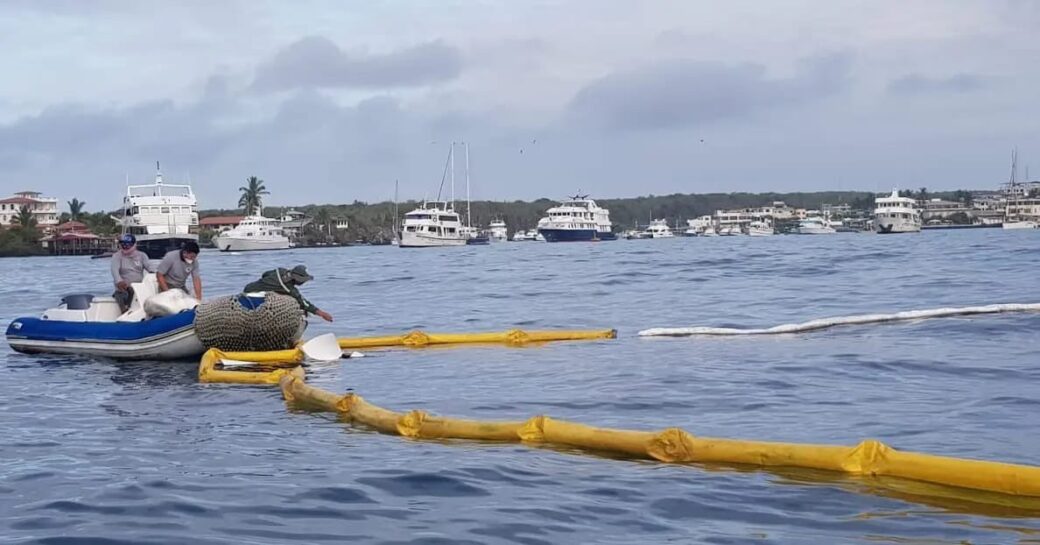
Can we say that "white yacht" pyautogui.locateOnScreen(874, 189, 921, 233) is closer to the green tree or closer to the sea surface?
the green tree

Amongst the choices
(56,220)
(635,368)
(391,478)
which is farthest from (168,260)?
(56,220)

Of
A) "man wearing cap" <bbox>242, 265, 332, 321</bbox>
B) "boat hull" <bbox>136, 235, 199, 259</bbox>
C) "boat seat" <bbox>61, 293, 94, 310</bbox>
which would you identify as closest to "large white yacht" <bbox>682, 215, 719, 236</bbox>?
"boat hull" <bbox>136, 235, 199, 259</bbox>

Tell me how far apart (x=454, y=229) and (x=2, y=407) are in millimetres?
102335

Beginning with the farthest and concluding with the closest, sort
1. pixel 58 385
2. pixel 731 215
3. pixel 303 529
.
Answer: pixel 731 215
pixel 58 385
pixel 303 529

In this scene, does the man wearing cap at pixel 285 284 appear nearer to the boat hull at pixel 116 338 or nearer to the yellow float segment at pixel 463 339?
the boat hull at pixel 116 338

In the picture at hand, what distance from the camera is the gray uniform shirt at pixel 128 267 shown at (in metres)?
17.5

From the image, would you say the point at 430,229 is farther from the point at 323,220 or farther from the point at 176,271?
the point at 176,271

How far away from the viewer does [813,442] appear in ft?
31.0

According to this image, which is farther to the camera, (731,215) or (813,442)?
(731,215)

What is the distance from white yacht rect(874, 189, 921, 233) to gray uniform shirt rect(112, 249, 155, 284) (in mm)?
104368

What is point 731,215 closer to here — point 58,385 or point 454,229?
point 454,229

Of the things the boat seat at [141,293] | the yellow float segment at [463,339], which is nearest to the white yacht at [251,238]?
the boat seat at [141,293]

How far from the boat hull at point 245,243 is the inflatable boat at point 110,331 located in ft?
300

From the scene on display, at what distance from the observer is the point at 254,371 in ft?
49.0
